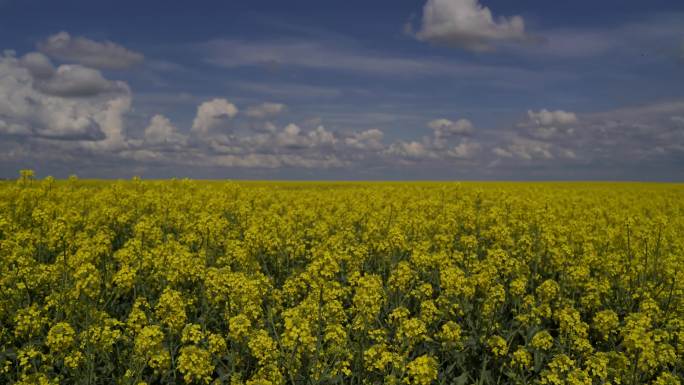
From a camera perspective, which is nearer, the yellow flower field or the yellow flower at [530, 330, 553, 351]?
the yellow flower field

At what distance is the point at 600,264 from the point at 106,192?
15951 mm

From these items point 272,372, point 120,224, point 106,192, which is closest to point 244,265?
point 272,372

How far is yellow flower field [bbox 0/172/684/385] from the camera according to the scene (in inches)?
232

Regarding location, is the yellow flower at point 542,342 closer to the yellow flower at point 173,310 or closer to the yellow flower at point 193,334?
the yellow flower at point 193,334

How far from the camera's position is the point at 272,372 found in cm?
548

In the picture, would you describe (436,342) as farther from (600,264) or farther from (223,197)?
(223,197)

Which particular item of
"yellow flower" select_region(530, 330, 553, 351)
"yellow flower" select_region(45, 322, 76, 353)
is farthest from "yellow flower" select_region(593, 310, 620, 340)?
"yellow flower" select_region(45, 322, 76, 353)

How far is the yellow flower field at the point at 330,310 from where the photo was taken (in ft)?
19.3

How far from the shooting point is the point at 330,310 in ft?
22.2

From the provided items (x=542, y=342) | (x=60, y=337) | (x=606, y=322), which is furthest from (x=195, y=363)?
(x=606, y=322)

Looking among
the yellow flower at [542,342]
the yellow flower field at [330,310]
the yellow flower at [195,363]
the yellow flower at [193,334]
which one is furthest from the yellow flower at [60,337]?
the yellow flower at [542,342]

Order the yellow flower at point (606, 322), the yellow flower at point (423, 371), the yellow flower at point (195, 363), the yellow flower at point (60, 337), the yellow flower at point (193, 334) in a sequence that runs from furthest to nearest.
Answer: the yellow flower at point (606, 322) → the yellow flower at point (193, 334) → the yellow flower at point (60, 337) → the yellow flower at point (195, 363) → the yellow flower at point (423, 371)

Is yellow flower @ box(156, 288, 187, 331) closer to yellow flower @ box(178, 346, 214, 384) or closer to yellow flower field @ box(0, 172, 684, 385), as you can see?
yellow flower field @ box(0, 172, 684, 385)

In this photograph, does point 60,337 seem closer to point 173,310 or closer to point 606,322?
point 173,310
